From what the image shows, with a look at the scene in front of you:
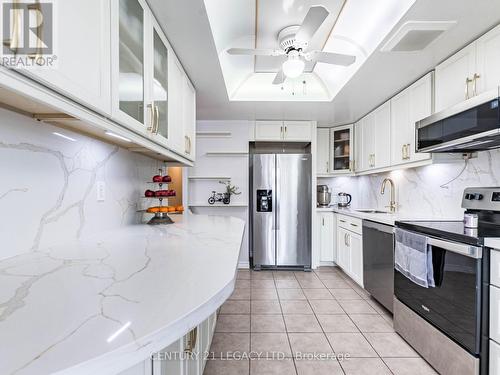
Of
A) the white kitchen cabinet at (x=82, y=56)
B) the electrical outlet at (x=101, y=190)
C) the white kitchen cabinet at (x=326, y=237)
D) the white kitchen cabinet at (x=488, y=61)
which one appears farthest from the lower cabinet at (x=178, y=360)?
the white kitchen cabinet at (x=326, y=237)

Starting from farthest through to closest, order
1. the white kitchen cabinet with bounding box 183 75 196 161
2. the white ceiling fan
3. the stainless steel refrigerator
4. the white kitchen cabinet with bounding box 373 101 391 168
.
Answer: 1. the stainless steel refrigerator
2. the white kitchen cabinet with bounding box 373 101 391 168
3. the white kitchen cabinet with bounding box 183 75 196 161
4. the white ceiling fan

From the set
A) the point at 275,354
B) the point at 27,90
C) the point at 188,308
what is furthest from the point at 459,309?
the point at 27,90

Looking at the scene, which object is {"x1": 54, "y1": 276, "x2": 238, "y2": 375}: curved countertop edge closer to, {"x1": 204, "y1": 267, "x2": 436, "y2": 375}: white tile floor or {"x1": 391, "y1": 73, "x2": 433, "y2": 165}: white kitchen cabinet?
{"x1": 204, "y1": 267, "x2": 436, "y2": 375}: white tile floor

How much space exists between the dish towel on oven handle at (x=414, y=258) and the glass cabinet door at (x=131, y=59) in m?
1.88

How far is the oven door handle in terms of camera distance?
1340 mm

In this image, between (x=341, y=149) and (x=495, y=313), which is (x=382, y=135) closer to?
(x=341, y=149)

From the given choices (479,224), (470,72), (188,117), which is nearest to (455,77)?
(470,72)

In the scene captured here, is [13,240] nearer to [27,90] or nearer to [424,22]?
[27,90]

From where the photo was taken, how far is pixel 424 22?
5.25 ft

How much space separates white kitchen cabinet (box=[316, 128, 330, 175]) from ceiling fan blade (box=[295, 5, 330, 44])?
2.49 metres

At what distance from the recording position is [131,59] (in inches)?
48.5

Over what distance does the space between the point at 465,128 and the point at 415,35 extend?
0.69 metres

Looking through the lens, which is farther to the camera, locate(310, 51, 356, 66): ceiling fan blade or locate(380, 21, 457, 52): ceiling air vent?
locate(310, 51, 356, 66): ceiling fan blade

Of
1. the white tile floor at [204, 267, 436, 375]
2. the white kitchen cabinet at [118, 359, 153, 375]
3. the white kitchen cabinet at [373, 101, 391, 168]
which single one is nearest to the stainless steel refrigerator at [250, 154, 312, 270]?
the white tile floor at [204, 267, 436, 375]
